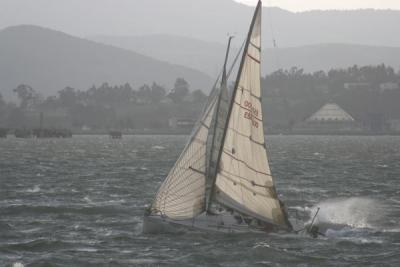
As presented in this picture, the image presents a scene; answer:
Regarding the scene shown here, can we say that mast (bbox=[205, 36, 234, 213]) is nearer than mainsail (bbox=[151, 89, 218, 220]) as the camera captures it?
No

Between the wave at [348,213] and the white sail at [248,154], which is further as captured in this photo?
the wave at [348,213]

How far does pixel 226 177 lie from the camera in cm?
3788

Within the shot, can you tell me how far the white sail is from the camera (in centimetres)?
3656

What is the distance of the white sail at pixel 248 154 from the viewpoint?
36.6 m

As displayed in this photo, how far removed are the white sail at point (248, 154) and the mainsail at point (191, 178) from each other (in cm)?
110

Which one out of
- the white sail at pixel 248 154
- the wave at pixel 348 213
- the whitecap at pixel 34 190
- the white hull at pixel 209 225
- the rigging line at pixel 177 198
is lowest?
the whitecap at pixel 34 190

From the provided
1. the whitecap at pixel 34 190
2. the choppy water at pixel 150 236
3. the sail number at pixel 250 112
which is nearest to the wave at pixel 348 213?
the choppy water at pixel 150 236

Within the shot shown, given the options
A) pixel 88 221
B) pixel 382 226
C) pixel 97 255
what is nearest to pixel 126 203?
pixel 88 221

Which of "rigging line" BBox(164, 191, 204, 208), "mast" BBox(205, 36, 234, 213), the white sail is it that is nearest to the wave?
the white sail

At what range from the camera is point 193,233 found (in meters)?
39.2

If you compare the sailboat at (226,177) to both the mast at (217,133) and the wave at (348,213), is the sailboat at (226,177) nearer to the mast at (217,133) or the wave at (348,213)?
the mast at (217,133)

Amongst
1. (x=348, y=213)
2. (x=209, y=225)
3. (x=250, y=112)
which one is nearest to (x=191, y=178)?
(x=209, y=225)

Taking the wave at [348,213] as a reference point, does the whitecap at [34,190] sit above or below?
below

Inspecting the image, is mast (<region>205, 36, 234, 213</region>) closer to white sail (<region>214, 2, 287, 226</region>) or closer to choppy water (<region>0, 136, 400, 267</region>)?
white sail (<region>214, 2, 287, 226</region>)
